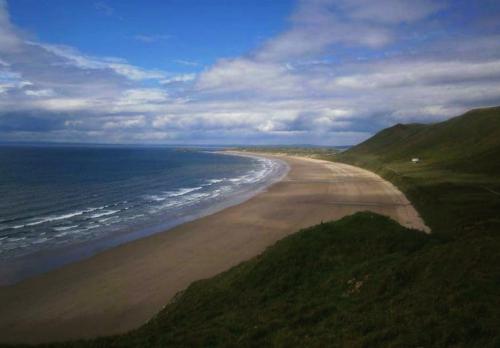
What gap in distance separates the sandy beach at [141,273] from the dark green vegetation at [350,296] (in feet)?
11.0

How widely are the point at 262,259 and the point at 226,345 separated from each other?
7725mm

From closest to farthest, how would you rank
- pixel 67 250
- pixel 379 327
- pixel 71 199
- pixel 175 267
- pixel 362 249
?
pixel 379 327 → pixel 362 249 → pixel 175 267 → pixel 67 250 → pixel 71 199

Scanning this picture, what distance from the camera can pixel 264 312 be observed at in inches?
542

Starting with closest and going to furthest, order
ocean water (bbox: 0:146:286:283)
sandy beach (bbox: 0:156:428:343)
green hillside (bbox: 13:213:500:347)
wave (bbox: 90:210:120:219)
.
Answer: green hillside (bbox: 13:213:500:347)
sandy beach (bbox: 0:156:428:343)
ocean water (bbox: 0:146:286:283)
wave (bbox: 90:210:120:219)

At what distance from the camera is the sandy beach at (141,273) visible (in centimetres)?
1708

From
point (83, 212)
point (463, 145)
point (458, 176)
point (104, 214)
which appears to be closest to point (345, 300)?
point (104, 214)

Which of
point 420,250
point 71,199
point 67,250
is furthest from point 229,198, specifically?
point 420,250

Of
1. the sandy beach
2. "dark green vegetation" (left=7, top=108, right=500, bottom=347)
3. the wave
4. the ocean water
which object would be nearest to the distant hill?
the sandy beach

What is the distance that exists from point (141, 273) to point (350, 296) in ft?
46.0

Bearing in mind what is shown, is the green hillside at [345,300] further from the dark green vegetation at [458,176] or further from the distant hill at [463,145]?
the distant hill at [463,145]

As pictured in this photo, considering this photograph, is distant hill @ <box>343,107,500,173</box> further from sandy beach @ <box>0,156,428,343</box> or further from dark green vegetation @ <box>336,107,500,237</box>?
sandy beach @ <box>0,156,428,343</box>

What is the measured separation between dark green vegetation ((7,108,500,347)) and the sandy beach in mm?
3347

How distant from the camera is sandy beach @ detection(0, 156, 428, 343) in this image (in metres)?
17.1

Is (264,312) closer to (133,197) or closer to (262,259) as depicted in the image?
(262,259)
